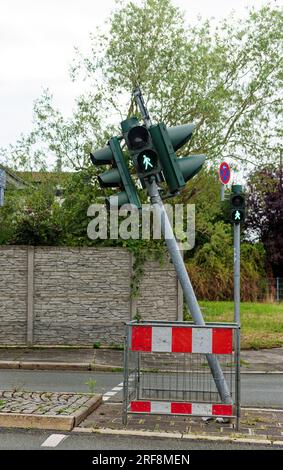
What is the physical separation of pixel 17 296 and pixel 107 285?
6.80 feet

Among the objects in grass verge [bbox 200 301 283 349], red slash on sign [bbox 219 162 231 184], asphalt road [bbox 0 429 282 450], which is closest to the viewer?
asphalt road [bbox 0 429 282 450]

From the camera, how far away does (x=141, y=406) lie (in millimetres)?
7797

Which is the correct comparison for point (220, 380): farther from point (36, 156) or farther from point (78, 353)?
point (36, 156)

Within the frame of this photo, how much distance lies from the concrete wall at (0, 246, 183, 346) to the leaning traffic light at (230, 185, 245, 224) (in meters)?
2.09

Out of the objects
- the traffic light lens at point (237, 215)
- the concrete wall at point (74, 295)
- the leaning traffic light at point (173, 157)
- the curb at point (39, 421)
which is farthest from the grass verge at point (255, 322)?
the curb at point (39, 421)

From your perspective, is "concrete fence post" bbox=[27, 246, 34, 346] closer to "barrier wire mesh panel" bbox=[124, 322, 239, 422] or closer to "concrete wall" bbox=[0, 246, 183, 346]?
"concrete wall" bbox=[0, 246, 183, 346]

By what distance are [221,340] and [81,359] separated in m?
7.29

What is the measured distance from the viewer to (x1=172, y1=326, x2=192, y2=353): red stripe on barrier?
7.69m

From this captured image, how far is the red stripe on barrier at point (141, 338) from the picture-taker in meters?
7.80

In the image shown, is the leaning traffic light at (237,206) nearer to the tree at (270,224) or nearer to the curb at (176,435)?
the curb at (176,435)

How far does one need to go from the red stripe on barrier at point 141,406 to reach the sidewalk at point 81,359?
19.7 ft

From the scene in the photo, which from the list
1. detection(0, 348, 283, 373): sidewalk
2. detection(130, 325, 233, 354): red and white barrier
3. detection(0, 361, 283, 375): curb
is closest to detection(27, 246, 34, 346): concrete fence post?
detection(0, 348, 283, 373): sidewalk

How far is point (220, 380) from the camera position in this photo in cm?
808
